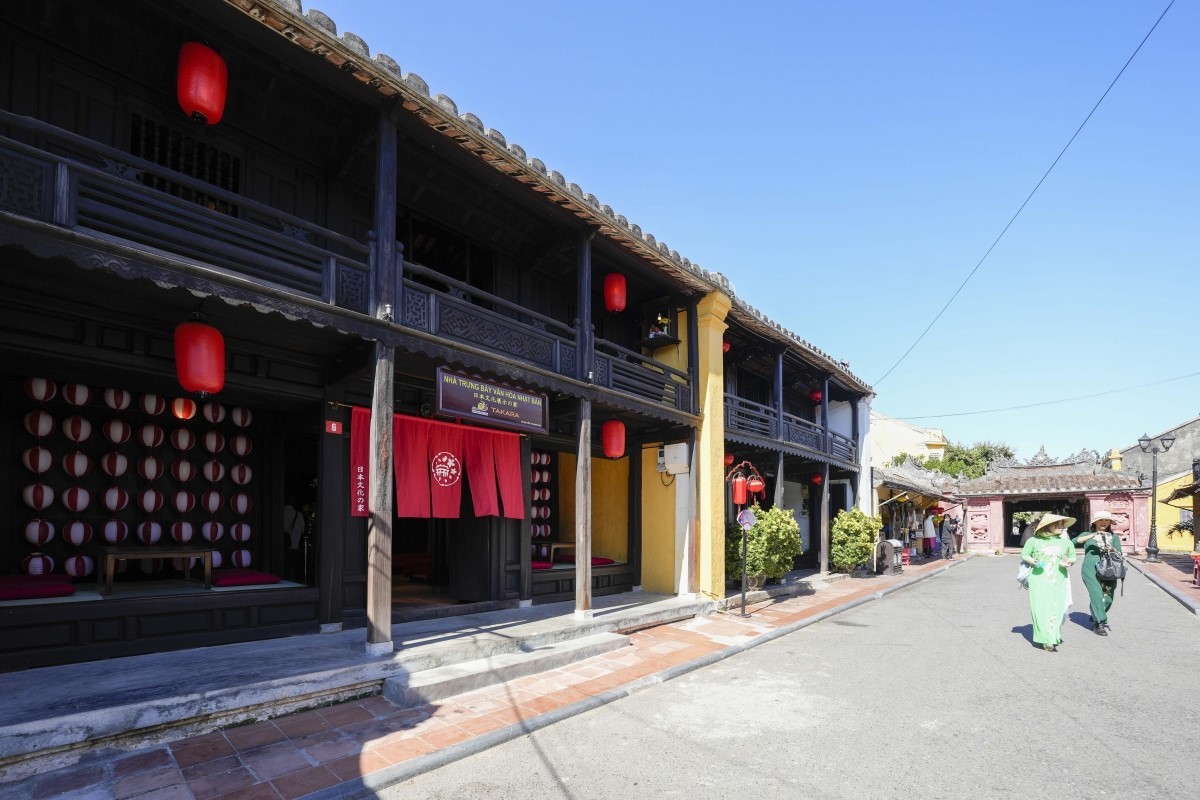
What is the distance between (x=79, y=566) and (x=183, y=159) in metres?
4.50

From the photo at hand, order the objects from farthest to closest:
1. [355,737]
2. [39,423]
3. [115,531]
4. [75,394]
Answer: [115,531], [75,394], [39,423], [355,737]

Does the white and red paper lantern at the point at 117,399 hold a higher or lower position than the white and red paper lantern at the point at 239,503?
higher

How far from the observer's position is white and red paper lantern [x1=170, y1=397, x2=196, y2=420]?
737cm

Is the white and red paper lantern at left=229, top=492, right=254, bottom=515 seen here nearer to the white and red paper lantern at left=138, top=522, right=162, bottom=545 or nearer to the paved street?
the white and red paper lantern at left=138, top=522, right=162, bottom=545

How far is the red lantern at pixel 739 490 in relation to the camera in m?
12.9

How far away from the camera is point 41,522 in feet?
21.8

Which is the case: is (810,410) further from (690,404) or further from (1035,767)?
(1035,767)

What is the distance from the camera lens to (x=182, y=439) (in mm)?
7688

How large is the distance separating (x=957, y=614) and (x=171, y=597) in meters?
12.7

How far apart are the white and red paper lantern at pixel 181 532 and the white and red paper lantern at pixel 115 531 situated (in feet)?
1.53

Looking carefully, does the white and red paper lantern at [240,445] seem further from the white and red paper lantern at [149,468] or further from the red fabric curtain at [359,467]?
the red fabric curtain at [359,467]

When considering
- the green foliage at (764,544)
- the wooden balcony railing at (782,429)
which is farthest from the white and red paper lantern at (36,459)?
the green foliage at (764,544)

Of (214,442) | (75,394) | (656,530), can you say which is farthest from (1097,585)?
(75,394)

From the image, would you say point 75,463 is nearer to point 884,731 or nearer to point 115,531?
point 115,531
